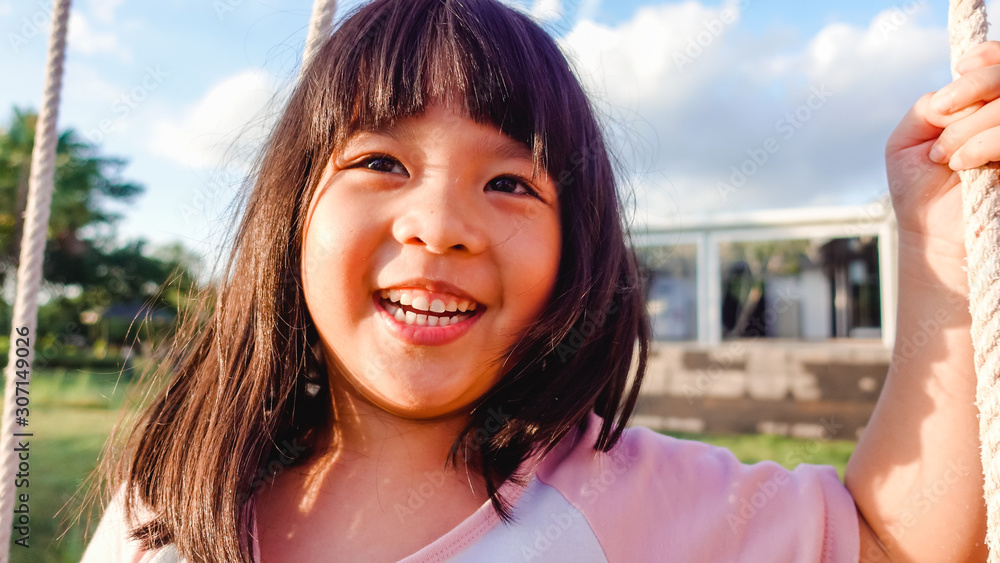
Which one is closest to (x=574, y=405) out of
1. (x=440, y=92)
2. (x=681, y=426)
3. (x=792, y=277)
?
(x=440, y=92)

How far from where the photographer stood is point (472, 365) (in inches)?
38.0

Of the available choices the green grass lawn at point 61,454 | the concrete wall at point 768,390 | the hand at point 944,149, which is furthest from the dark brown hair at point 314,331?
the concrete wall at point 768,390

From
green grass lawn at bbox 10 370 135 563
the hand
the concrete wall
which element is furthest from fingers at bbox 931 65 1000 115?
the concrete wall

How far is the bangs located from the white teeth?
0.91 ft

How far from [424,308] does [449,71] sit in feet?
1.23

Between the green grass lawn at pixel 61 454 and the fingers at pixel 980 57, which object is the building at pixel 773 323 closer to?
the fingers at pixel 980 57

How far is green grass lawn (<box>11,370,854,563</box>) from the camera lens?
2.77m

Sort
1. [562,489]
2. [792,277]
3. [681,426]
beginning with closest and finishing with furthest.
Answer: [562,489] → [681,426] → [792,277]

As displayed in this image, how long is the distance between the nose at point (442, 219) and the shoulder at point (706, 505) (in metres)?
0.42

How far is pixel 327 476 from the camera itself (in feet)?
3.54

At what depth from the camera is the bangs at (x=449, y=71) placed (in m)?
0.97

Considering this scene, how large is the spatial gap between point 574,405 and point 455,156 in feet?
1.55

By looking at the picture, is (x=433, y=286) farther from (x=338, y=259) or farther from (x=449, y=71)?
(x=449, y=71)

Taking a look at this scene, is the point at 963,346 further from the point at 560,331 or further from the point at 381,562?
the point at 381,562
